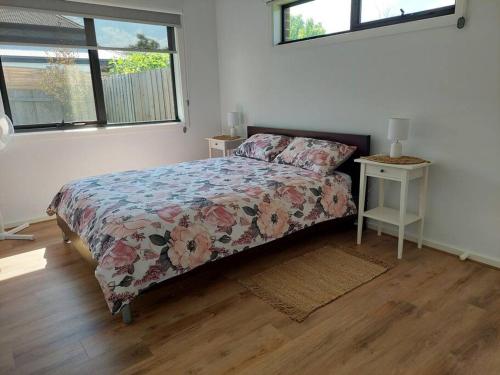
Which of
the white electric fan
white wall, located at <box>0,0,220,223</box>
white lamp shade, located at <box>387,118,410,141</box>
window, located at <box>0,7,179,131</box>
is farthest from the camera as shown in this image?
white wall, located at <box>0,0,220,223</box>

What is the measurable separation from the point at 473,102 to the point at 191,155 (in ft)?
10.7

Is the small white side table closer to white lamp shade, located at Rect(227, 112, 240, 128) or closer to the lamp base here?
the lamp base

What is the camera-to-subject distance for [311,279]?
2.41m

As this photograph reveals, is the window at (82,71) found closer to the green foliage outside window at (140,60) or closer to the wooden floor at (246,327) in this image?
the green foliage outside window at (140,60)

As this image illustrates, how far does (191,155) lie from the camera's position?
4.71m

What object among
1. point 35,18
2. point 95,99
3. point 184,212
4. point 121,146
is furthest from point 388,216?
point 35,18

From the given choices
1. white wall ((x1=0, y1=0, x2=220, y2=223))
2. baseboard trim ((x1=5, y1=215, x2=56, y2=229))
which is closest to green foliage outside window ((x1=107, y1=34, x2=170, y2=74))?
white wall ((x1=0, y1=0, x2=220, y2=223))

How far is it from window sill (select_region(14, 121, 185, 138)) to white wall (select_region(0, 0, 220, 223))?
0.04 ft

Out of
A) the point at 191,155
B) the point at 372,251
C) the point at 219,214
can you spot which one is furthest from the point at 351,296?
the point at 191,155

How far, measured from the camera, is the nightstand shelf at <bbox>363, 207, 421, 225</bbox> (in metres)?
2.73

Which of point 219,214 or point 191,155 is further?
point 191,155

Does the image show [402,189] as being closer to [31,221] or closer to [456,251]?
[456,251]

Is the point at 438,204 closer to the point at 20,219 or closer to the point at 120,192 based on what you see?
the point at 120,192

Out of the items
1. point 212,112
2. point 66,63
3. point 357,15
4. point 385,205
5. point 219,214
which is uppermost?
point 357,15
